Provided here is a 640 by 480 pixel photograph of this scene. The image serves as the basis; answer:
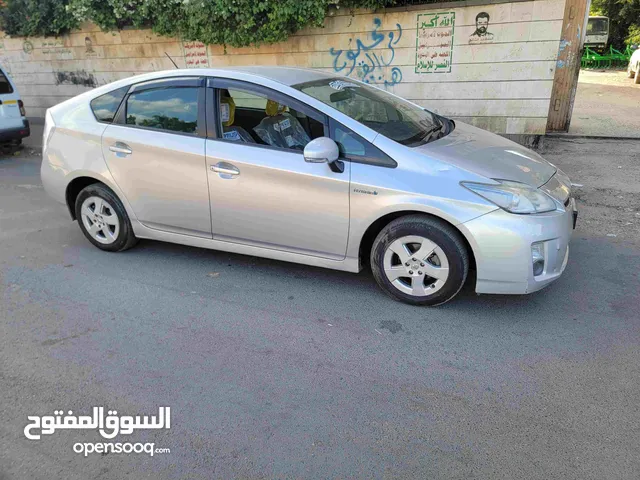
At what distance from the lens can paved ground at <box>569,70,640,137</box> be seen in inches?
356

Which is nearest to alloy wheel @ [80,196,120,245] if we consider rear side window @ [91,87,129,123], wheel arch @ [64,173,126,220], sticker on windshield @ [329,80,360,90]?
wheel arch @ [64,173,126,220]

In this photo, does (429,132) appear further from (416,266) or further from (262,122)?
(262,122)

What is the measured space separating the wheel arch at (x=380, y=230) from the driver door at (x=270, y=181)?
0.52 feet

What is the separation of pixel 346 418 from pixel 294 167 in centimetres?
185

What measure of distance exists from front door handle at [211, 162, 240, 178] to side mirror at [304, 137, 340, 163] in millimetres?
658

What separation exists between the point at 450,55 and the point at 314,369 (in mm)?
6630

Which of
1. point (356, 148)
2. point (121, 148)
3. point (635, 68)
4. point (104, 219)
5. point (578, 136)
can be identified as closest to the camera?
point (356, 148)

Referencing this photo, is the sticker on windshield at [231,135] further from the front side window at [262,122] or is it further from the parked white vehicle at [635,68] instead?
the parked white vehicle at [635,68]

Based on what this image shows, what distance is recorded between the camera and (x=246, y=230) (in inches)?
160

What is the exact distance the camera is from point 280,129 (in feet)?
13.5

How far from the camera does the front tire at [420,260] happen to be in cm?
345

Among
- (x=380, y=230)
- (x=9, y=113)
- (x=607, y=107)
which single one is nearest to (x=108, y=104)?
(x=380, y=230)

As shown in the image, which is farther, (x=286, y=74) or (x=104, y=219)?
(x=104, y=219)

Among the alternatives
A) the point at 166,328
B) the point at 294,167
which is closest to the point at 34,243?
the point at 166,328
